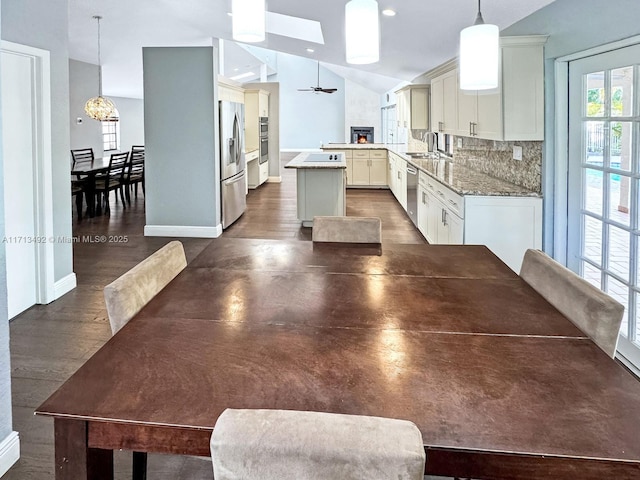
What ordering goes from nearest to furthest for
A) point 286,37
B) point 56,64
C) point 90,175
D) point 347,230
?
1. point 347,230
2. point 56,64
3. point 90,175
4. point 286,37

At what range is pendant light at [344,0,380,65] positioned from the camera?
→ 1789 millimetres

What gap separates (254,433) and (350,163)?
1034cm

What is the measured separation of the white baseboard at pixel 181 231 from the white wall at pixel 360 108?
11097 millimetres

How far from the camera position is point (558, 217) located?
12.7 feet

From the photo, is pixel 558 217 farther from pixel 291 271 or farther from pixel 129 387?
pixel 129 387

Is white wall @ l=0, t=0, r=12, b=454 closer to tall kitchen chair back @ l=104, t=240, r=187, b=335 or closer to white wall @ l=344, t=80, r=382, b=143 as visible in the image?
tall kitchen chair back @ l=104, t=240, r=187, b=335

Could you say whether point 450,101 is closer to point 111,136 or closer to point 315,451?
point 315,451

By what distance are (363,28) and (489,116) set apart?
2860 millimetres

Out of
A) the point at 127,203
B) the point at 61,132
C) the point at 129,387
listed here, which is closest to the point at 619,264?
the point at 129,387

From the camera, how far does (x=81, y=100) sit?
10031 mm

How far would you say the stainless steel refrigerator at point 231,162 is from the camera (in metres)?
6.67

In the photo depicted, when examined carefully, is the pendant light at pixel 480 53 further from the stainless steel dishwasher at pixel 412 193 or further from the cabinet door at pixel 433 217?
the stainless steel dishwasher at pixel 412 193

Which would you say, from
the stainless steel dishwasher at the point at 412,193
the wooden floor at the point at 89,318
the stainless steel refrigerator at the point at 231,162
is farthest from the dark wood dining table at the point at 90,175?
the stainless steel dishwasher at the point at 412,193

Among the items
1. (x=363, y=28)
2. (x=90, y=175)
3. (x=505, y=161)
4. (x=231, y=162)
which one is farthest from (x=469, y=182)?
(x=90, y=175)
